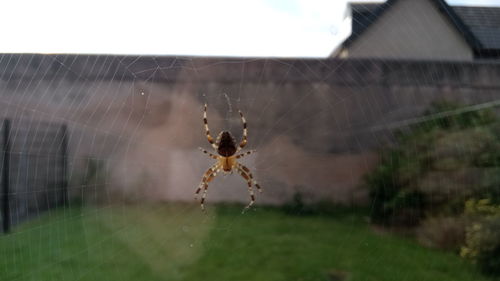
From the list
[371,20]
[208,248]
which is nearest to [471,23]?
[371,20]

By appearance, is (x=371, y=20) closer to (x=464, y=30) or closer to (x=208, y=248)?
A: (x=464, y=30)

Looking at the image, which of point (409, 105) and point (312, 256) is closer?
point (312, 256)

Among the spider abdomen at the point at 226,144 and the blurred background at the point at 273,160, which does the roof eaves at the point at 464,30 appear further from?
the spider abdomen at the point at 226,144

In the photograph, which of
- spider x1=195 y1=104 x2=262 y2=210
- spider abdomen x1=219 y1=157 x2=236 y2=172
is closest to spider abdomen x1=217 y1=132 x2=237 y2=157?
spider x1=195 y1=104 x2=262 y2=210

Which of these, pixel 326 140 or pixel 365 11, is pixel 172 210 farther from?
pixel 365 11

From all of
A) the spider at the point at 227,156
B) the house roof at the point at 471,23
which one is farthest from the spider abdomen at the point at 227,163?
the house roof at the point at 471,23

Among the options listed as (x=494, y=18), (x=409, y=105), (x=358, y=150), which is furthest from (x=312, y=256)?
(x=494, y=18)

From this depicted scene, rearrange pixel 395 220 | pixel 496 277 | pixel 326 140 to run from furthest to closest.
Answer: pixel 326 140 → pixel 395 220 → pixel 496 277
